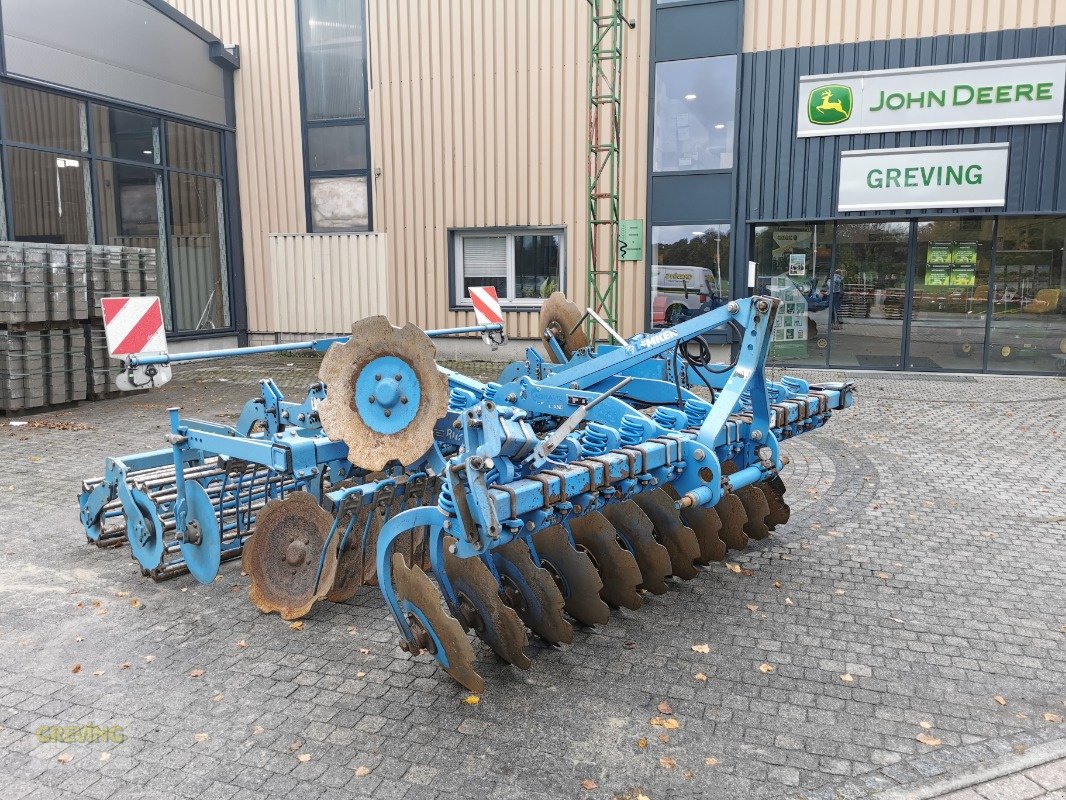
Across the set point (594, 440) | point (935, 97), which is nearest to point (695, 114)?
point (935, 97)

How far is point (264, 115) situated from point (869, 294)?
1197 centimetres

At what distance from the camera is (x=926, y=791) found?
3.17m

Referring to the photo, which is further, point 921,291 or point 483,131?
point 483,131

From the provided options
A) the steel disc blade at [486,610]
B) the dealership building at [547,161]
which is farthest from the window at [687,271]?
the steel disc blade at [486,610]

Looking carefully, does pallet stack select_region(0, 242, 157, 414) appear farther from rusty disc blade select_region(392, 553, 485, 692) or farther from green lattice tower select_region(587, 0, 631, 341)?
rusty disc blade select_region(392, 553, 485, 692)

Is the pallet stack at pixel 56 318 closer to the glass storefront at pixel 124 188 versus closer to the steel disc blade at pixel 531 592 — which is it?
the glass storefront at pixel 124 188

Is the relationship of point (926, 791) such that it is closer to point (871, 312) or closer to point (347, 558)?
point (347, 558)

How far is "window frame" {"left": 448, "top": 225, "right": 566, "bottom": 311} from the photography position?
1553 centimetres

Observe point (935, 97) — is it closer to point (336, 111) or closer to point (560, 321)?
point (560, 321)

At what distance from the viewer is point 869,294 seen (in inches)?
559

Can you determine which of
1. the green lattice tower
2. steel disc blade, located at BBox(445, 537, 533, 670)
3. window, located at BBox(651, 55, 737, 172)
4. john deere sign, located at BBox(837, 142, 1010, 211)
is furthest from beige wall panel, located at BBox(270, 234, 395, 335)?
steel disc blade, located at BBox(445, 537, 533, 670)

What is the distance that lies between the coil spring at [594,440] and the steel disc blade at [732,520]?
3.71 ft

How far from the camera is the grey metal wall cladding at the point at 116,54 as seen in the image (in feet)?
41.0

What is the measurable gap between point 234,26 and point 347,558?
49.5 ft
